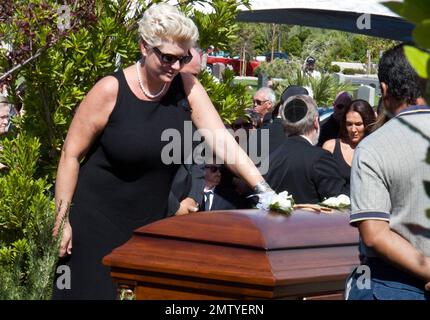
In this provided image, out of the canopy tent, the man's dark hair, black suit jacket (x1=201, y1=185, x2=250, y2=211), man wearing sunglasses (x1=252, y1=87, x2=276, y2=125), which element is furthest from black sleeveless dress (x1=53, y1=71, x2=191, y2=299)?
man wearing sunglasses (x1=252, y1=87, x2=276, y2=125)

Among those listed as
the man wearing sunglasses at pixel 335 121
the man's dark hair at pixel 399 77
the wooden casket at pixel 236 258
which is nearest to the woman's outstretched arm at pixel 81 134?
the wooden casket at pixel 236 258

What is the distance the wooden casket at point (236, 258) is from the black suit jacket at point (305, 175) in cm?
197

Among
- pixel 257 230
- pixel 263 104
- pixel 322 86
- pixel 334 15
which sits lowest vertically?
pixel 257 230

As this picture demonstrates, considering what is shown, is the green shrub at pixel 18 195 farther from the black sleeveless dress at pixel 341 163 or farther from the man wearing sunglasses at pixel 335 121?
the man wearing sunglasses at pixel 335 121

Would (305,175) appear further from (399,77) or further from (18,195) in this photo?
(399,77)

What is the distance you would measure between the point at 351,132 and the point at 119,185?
356 cm

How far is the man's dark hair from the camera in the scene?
128 inches

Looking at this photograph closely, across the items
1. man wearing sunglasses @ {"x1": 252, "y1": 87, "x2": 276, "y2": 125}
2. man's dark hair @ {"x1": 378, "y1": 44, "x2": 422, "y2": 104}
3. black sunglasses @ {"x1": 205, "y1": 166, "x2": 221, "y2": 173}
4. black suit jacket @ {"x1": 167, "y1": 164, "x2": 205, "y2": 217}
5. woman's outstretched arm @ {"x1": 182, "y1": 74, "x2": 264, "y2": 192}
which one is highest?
man wearing sunglasses @ {"x1": 252, "y1": 87, "x2": 276, "y2": 125}

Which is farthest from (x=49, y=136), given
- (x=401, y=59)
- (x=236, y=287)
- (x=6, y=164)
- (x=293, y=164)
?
(x=401, y=59)

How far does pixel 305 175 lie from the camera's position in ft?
19.8

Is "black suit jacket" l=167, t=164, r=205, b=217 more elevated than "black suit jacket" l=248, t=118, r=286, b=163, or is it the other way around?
"black suit jacket" l=248, t=118, r=286, b=163

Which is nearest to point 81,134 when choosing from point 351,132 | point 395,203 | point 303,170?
point 395,203

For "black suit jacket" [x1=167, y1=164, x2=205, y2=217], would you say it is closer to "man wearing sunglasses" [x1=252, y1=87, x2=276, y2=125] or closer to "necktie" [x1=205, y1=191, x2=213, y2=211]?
"necktie" [x1=205, y1=191, x2=213, y2=211]

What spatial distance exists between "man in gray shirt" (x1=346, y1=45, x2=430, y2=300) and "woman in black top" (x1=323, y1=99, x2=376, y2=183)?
3.94 meters
